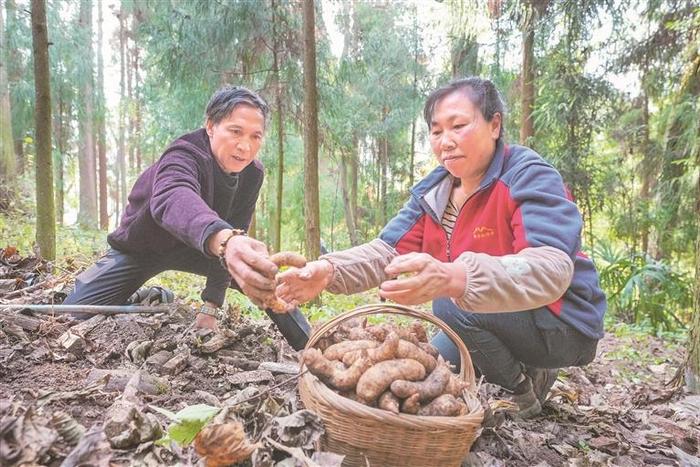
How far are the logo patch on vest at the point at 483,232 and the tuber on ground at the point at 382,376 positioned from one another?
875 mm

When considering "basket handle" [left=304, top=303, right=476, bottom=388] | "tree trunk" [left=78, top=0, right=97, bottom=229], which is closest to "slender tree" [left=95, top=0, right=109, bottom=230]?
"tree trunk" [left=78, top=0, right=97, bottom=229]

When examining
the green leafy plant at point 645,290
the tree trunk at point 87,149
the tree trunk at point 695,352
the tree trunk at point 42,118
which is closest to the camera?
the tree trunk at point 695,352

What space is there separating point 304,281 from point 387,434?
74 centimetres

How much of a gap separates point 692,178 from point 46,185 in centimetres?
729

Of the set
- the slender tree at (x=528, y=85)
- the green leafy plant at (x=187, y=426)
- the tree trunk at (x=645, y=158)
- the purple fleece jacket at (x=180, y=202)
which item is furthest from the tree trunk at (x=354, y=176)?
the green leafy plant at (x=187, y=426)

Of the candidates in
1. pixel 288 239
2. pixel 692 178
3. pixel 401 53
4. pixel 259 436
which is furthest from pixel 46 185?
pixel 288 239

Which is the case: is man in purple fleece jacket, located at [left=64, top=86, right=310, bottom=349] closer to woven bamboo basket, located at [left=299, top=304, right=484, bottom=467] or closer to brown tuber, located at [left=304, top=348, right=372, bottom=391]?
brown tuber, located at [left=304, top=348, right=372, bottom=391]

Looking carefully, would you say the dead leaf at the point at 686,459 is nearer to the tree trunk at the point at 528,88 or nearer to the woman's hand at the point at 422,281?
the woman's hand at the point at 422,281

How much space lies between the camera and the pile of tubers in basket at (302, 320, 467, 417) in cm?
147

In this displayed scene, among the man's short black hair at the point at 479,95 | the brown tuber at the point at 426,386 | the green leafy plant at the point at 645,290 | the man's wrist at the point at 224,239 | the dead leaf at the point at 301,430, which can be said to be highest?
the man's short black hair at the point at 479,95

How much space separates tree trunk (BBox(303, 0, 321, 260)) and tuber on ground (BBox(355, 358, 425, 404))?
13.4ft

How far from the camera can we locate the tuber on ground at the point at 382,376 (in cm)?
147

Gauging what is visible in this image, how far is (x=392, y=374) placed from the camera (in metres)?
1.49

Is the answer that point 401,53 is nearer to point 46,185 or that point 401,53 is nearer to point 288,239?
point 288,239
